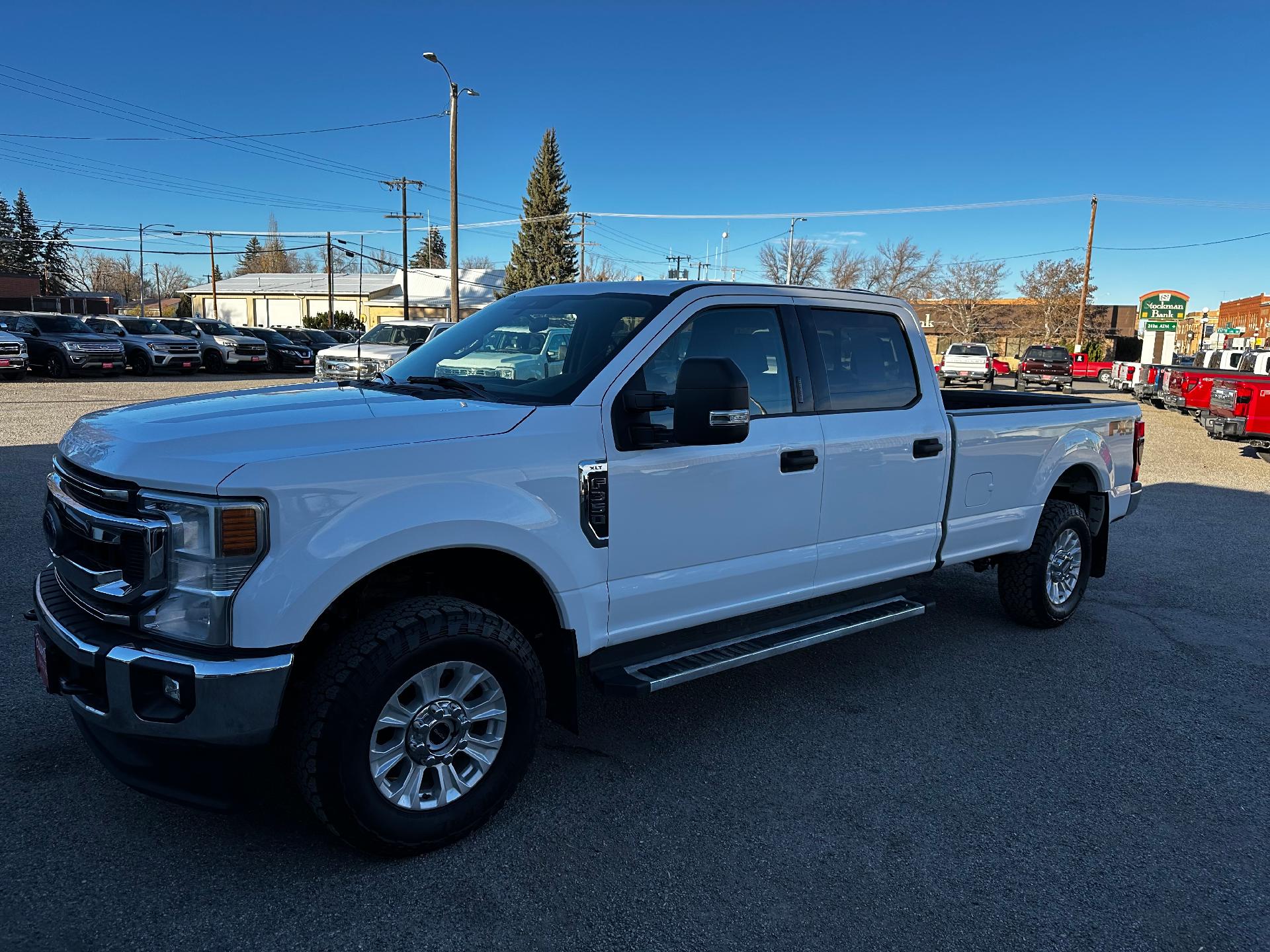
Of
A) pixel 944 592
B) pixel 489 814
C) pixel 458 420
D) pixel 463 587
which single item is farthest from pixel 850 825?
pixel 944 592

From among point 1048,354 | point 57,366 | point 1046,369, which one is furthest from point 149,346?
point 1048,354

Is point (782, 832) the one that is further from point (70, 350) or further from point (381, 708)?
point (70, 350)

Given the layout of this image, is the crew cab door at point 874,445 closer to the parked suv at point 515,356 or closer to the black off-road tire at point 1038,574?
the black off-road tire at point 1038,574

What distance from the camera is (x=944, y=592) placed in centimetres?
667

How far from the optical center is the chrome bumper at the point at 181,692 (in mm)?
2619

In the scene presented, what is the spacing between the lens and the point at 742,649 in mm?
3848

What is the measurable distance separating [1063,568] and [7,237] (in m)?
122

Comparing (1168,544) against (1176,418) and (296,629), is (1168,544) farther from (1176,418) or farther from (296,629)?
(1176,418)

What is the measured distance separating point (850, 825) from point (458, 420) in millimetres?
2116

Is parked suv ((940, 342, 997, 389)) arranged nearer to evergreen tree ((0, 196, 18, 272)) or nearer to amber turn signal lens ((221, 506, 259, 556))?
amber turn signal lens ((221, 506, 259, 556))

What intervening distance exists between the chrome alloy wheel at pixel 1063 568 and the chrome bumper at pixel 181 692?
478 centimetres

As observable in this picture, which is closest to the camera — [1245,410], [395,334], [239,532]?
[239,532]

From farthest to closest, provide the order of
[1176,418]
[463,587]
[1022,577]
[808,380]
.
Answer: [1176,418] → [1022,577] → [808,380] → [463,587]

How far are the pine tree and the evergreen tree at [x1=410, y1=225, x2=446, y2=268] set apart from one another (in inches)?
2437
